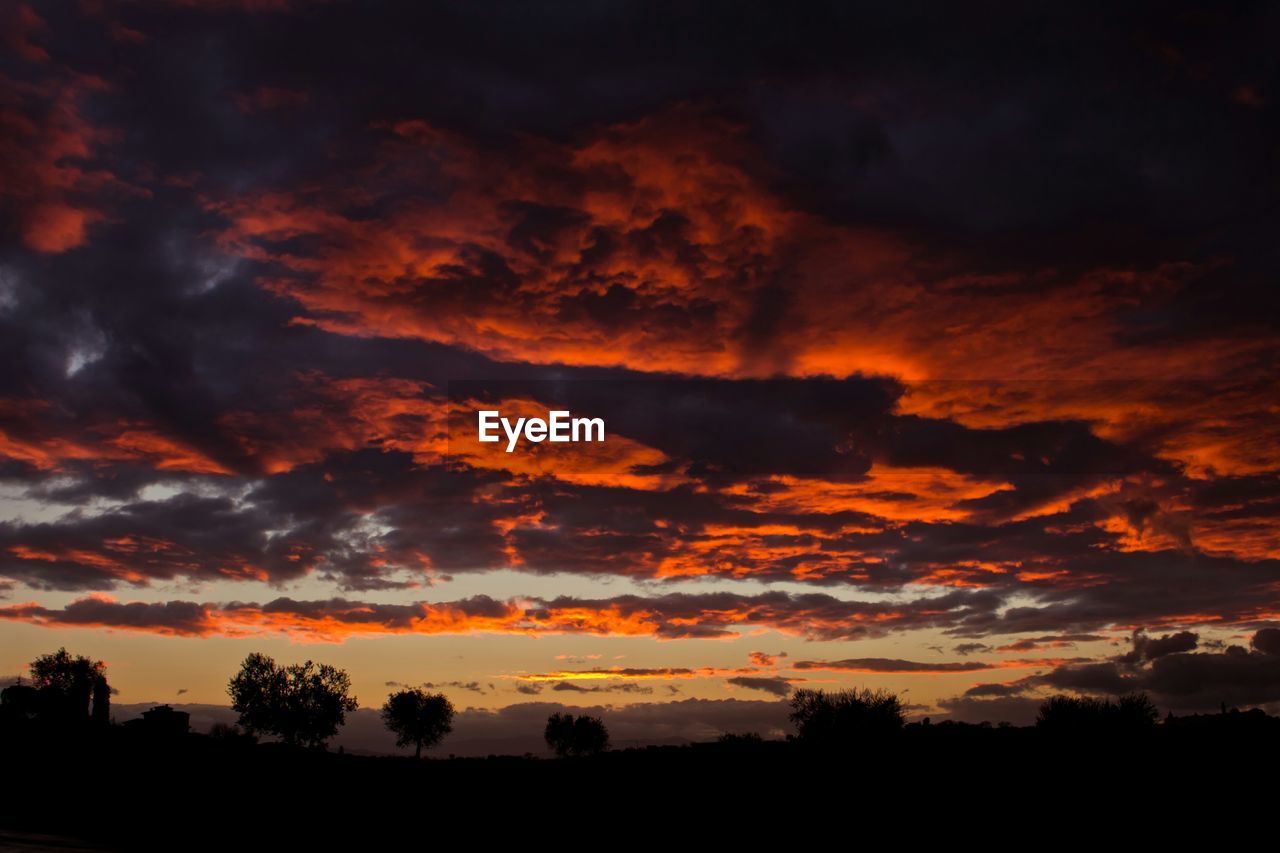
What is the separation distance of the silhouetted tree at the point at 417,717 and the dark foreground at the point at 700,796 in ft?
257

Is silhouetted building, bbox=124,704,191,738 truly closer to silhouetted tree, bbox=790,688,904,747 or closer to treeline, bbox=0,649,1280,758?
treeline, bbox=0,649,1280,758

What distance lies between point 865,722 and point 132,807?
65.5m

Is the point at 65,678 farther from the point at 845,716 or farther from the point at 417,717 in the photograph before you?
the point at 845,716

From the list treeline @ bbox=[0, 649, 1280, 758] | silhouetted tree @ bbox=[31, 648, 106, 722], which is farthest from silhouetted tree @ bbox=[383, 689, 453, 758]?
silhouetted tree @ bbox=[31, 648, 106, 722]

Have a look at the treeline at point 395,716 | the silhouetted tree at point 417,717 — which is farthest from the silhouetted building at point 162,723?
the silhouetted tree at point 417,717

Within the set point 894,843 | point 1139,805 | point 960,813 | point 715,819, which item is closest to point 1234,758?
point 1139,805

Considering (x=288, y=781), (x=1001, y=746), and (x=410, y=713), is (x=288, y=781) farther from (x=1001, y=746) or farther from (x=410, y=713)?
(x=410, y=713)

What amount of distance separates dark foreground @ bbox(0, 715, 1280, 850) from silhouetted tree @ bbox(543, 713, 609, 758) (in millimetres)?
94566

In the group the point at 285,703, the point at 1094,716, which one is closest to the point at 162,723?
the point at 285,703

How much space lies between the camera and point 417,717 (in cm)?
14562

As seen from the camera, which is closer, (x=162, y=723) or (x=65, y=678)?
(x=162, y=723)

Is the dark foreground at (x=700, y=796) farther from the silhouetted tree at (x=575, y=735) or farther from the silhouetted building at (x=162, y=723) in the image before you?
the silhouetted tree at (x=575, y=735)

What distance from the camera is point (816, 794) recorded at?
49250mm

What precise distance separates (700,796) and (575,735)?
114943 millimetres
